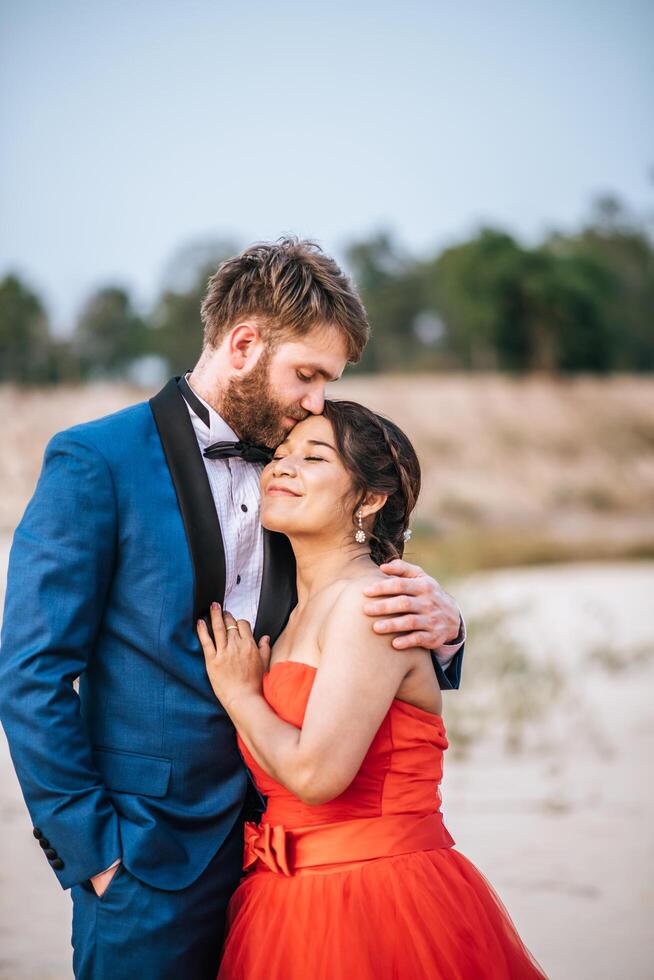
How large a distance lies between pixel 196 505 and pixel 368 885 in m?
1.05

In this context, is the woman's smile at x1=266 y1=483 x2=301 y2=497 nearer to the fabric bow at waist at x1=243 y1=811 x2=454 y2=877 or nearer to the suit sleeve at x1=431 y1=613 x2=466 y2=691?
the suit sleeve at x1=431 y1=613 x2=466 y2=691

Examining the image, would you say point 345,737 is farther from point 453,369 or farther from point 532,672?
point 453,369

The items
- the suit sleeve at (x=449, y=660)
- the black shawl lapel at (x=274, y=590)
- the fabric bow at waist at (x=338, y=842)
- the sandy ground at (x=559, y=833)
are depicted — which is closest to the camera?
the fabric bow at waist at (x=338, y=842)

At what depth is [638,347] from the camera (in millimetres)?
25359

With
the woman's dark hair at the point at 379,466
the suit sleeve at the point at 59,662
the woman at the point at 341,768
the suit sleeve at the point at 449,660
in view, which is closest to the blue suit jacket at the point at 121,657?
the suit sleeve at the point at 59,662

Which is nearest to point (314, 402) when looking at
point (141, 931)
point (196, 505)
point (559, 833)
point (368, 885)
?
point (196, 505)

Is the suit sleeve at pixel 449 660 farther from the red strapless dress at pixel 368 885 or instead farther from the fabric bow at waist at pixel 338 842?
the fabric bow at waist at pixel 338 842

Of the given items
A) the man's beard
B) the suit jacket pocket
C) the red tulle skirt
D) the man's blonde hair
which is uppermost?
the man's blonde hair

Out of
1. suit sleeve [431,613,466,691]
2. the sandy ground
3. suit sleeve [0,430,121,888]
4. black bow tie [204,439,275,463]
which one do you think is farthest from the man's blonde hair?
the sandy ground

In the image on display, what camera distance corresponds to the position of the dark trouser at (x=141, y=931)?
7.98ft

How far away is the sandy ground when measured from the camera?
18.1 feet

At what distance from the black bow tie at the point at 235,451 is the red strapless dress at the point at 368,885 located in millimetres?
559

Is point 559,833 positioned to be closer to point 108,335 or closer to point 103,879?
point 103,879

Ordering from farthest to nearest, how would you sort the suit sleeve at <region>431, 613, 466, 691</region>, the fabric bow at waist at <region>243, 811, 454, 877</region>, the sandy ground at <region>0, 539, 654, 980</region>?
the sandy ground at <region>0, 539, 654, 980</region> < the suit sleeve at <region>431, 613, 466, 691</region> < the fabric bow at waist at <region>243, 811, 454, 877</region>
